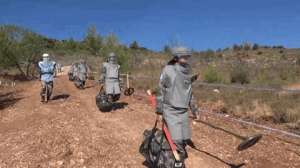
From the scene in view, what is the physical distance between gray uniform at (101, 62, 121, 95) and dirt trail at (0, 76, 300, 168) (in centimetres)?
74

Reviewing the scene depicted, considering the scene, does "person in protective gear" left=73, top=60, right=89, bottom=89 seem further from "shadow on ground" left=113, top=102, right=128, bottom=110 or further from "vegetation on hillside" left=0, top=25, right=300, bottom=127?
"shadow on ground" left=113, top=102, right=128, bottom=110

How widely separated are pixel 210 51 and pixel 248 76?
40012mm

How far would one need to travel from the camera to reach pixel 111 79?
42.0 feet

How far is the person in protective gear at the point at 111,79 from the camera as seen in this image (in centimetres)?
1275

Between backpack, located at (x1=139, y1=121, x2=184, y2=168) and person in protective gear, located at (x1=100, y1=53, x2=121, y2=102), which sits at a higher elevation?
person in protective gear, located at (x1=100, y1=53, x2=121, y2=102)

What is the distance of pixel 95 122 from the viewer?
1114cm

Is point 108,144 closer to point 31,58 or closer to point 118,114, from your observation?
point 118,114

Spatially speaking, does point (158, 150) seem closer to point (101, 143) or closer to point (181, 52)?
point (181, 52)

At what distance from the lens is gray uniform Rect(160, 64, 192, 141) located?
19.2ft

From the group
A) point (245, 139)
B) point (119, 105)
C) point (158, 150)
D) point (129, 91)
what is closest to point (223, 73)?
point (129, 91)

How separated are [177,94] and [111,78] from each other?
7109 millimetres

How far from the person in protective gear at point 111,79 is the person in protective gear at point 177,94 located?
22.5 feet

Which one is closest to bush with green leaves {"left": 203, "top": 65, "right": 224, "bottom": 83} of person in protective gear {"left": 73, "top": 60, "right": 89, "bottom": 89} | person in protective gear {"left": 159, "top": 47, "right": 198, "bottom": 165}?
person in protective gear {"left": 73, "top": 60, "right": 89, "bottom": 89}

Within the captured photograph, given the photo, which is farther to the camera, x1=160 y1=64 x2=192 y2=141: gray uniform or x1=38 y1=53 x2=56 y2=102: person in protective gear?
x1=38 y1=53 x2=56 y2=102: person in protective gear
